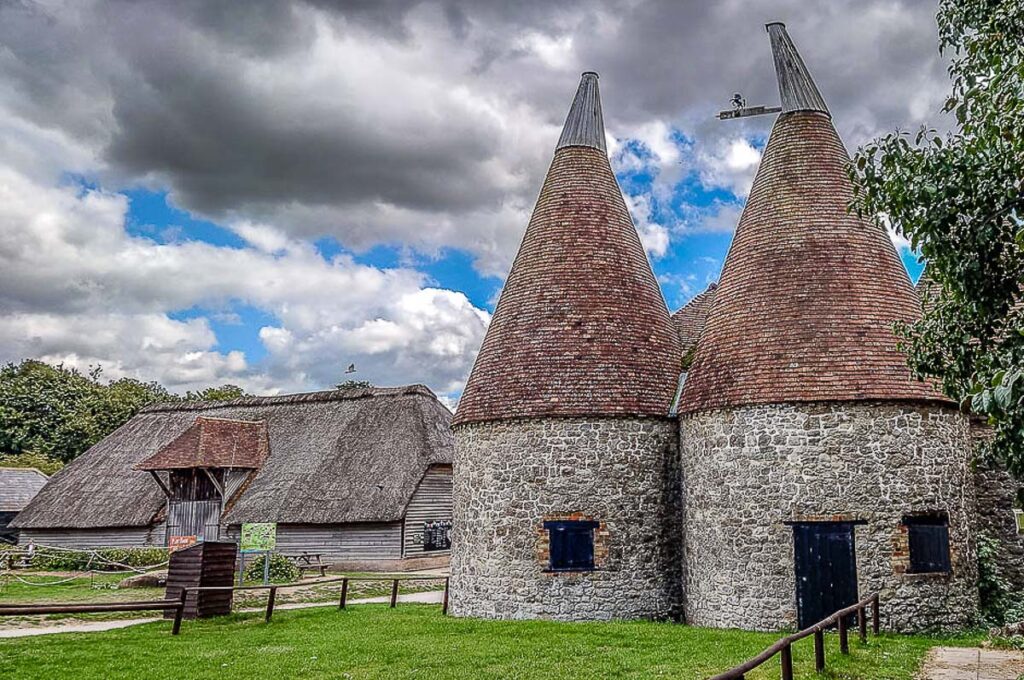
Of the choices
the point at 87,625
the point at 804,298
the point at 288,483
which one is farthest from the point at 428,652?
the point at 288,483

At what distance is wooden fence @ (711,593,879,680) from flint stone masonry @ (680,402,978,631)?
1081 mm

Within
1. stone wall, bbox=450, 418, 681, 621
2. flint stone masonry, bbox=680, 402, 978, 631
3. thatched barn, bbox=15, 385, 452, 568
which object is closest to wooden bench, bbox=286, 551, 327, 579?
thatched barn, bbox=15, 385, 452, 568

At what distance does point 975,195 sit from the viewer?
866cm

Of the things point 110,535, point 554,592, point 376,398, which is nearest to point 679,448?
point 554,592

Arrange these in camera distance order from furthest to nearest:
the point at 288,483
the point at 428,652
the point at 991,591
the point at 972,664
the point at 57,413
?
1. the point at 57,413
2. the point at 288,483
3. the point at 991,591
4. the point at 428,652
5. the point at 972,664

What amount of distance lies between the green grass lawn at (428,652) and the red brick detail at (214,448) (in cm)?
1710

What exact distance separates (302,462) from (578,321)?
18768 mm

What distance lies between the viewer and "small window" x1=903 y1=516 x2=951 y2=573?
14336 mm

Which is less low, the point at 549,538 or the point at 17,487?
the point at 17,487

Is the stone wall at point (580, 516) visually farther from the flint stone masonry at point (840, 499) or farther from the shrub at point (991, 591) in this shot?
the shrub at point (991, 591)

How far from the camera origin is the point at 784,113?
60.1ft

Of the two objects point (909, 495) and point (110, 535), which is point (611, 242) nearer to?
point (909, 495)

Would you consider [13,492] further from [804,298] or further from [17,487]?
[804,298]

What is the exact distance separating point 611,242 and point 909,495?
26.6 feet
